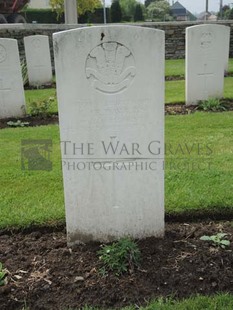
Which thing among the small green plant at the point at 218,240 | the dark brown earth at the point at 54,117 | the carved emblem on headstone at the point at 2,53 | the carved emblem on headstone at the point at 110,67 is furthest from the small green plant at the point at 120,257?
the carved emblem on headstone at the point at 2,53

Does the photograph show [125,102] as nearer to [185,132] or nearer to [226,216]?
[226,216]

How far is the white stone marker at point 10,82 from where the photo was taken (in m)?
6.45

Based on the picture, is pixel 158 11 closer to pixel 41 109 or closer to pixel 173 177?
pixel 41 109

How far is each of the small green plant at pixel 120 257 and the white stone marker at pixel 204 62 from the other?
4955 mm

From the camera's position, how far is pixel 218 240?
2555mm

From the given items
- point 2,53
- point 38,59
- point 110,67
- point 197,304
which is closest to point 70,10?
point 38,59

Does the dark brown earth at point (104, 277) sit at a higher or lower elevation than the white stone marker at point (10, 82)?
lower

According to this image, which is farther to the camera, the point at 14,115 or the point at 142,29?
the point at 14,115

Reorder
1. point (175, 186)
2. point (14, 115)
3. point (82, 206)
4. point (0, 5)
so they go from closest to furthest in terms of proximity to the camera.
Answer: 1. point (82, 206)
2. point (175, 186)
3. point (14, 115)
4. point (0, 5)

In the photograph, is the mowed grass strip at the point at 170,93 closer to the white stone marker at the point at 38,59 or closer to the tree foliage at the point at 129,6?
the white stone marker at the point at 38,59

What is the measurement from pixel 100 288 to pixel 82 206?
555mm

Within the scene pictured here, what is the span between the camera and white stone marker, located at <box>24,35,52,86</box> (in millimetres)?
10117

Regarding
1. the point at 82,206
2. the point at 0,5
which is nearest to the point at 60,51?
the point at 82,206

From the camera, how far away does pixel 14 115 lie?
6.85m
